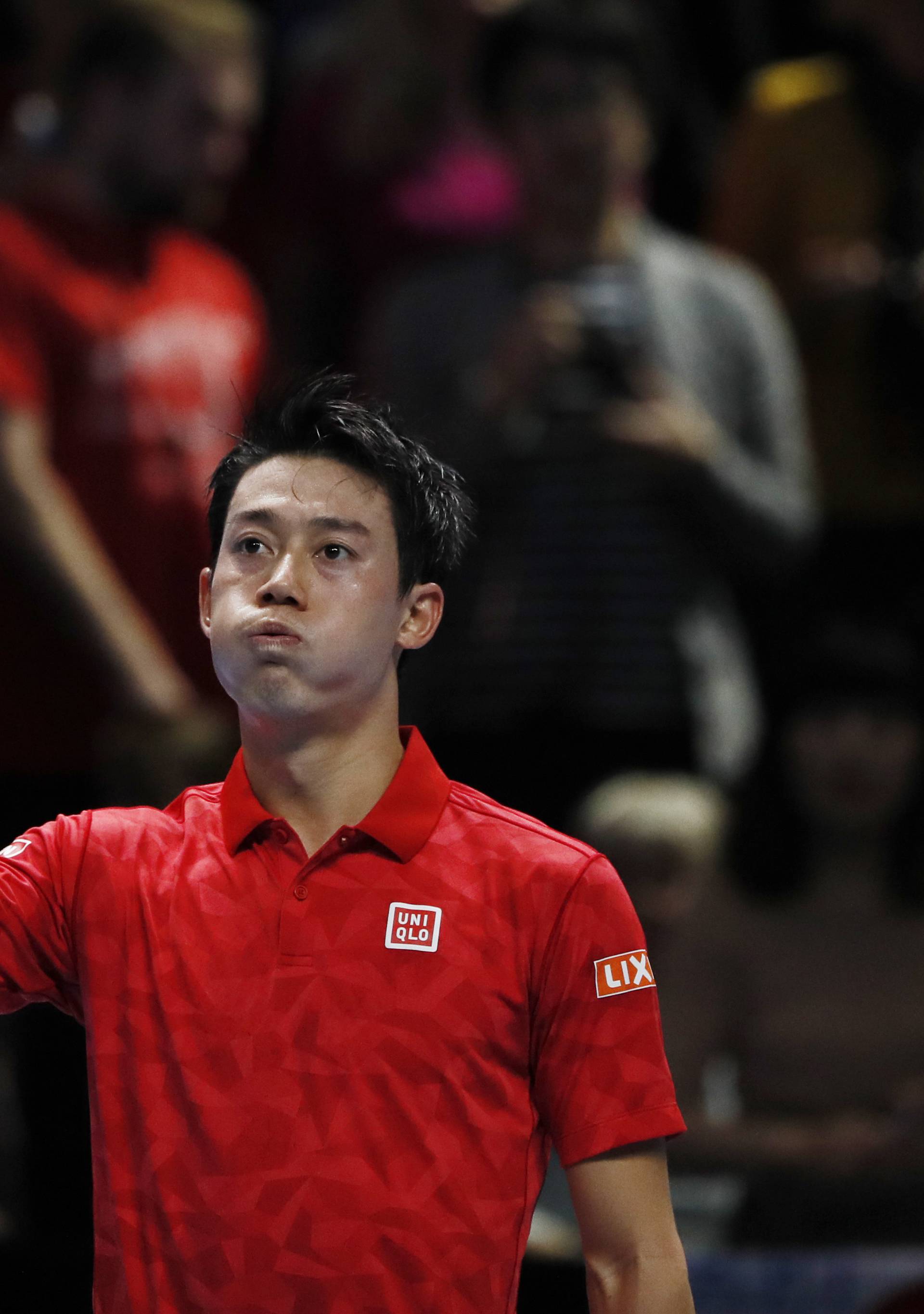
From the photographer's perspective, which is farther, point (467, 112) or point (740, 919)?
point (467, 112)

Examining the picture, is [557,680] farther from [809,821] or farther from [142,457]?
[142,457]

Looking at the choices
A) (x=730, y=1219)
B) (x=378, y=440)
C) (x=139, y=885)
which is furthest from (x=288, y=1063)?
(x=730, y=1219)

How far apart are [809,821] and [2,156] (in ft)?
7.27

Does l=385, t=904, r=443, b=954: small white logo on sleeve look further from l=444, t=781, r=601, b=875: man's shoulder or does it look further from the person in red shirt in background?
the person in red shirt in background

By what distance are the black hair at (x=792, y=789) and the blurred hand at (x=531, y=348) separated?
900 millimetres

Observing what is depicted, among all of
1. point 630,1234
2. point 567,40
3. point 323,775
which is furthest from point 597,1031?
point 567,40

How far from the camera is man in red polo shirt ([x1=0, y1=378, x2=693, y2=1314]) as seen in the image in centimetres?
156

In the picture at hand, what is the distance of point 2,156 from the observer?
3.93 metres

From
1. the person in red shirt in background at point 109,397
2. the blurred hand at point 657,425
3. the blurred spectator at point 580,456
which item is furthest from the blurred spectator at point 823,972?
the person in red shirt in background at point 109,397

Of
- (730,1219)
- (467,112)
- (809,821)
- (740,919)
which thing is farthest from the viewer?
(467,112)

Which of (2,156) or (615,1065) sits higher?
(2,156)

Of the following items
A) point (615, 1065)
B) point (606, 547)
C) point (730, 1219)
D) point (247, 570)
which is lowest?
point (730, 1219)

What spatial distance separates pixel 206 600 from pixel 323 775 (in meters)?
0.19

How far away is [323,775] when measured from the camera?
66.0 inches
